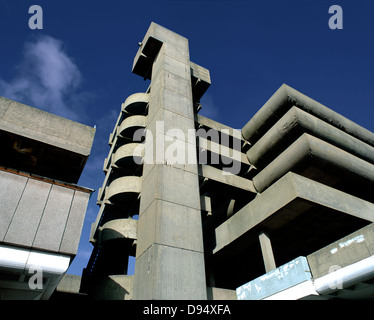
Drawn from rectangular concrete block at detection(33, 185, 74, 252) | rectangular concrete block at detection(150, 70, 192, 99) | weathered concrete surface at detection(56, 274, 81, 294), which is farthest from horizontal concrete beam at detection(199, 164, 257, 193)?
rectangular concrete block at detection(33, 185, 74, 252)

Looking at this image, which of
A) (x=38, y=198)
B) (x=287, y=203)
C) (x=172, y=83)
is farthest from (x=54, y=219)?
(x=172, y=83)

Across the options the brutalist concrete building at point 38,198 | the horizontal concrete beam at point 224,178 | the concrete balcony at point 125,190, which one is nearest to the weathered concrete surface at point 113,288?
the concrete balcony at point 125,190

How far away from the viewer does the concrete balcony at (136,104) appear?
2294 cm

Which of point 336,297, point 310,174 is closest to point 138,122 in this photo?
point 310,174

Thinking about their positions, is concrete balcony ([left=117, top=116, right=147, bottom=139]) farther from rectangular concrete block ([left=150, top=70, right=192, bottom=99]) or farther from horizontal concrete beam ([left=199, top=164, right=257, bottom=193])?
horizontal concrete beam ([left=199, top=164, right=257, bottom=193])

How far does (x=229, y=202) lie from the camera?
20562 mm

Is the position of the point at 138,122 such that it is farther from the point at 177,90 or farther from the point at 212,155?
the point at 212,155

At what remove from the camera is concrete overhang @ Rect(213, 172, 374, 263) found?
1393cm

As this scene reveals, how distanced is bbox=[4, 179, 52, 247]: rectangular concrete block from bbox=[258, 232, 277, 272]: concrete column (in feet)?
35.6

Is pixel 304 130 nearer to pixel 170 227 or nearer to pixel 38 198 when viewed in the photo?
pixel 170 227

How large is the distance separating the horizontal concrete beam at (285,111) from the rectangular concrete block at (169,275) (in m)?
12.0

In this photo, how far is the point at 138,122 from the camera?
71.8ft

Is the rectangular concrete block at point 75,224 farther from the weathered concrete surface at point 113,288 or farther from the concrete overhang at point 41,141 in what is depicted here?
the weathered concrete surface at point 113,288
